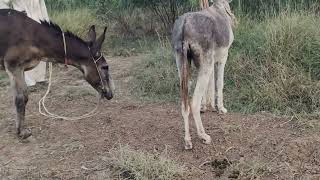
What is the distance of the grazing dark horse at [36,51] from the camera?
5.47 meters

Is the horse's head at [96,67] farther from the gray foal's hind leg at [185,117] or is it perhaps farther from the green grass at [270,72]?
the green grass at [270,72]

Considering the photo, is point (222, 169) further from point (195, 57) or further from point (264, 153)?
point (195, 57)

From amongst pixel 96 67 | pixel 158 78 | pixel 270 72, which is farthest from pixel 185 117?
pixel 158 78

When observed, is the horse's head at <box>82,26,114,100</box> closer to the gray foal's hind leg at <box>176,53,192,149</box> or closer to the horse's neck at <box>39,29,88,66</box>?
the horse's neck at <box>39,29,88,66</box>

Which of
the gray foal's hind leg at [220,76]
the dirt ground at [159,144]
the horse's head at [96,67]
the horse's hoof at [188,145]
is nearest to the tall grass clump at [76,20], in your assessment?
the dirt ground at [159,144]

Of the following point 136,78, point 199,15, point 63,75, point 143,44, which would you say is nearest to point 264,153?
point 199,15

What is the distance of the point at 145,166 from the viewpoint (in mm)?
4594

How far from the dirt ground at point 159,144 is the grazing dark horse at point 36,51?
42 cm

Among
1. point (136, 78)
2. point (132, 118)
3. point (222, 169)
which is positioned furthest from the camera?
point (136, 78)

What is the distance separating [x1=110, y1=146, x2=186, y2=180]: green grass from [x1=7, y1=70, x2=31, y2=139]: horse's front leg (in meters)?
1.38

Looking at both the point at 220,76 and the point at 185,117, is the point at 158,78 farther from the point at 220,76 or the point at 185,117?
the point at 185,117

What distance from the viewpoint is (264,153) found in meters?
4.96

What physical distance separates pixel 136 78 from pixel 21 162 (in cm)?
288

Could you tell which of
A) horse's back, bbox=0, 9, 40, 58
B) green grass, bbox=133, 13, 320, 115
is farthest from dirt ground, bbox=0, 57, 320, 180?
horse's back, bbox=0, 9, 40, 58
